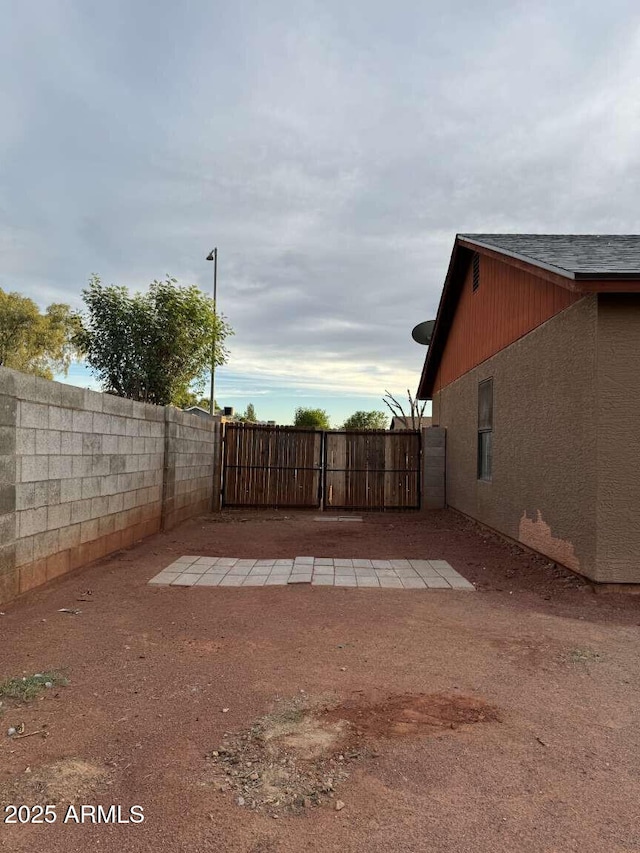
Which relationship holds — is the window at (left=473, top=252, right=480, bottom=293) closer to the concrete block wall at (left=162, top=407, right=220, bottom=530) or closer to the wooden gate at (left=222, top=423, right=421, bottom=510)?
the wooden gate at (left=222, top=423, right=421, bottom=510)

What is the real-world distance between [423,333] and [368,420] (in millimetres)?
27460

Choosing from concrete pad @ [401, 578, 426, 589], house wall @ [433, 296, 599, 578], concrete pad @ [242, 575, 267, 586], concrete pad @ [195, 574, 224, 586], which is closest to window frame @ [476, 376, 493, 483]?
house wall @ [433, 296, 599, 578]

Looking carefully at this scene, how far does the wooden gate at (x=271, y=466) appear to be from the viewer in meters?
12.1

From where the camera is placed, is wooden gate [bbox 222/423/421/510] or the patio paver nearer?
the patio paver

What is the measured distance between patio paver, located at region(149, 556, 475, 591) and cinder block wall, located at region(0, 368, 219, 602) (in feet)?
3.40

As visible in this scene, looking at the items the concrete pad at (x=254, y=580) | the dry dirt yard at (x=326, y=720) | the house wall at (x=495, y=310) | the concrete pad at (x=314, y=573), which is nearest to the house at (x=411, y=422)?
the house wall at (x=495, y=310)

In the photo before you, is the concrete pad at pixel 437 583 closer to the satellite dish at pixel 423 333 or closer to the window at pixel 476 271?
the window at pixel 476 271

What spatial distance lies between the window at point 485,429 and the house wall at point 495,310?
1.96ft

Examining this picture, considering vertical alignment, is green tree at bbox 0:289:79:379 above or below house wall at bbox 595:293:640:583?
above

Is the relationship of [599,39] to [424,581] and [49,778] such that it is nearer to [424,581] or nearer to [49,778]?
[424,581]

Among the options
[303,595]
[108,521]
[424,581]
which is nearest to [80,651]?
[303,595]

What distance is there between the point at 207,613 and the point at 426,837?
10.3 ft

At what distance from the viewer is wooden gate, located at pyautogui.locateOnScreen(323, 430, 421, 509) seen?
12.3m

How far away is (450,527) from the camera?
32.6ft
